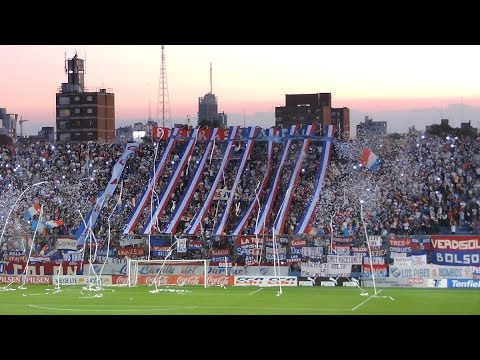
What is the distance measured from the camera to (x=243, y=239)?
27.0m

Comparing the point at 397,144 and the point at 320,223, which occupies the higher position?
the point at 397,144

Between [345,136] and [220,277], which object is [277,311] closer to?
[220,277]

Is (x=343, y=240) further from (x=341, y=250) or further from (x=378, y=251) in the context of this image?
(x=378, y=251)

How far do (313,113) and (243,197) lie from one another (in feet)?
11.9

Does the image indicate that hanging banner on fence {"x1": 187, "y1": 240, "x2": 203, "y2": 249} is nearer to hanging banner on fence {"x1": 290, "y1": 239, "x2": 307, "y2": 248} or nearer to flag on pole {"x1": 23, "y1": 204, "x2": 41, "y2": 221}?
hanging banner on fence {"x1": 290, "y1": 239, "x2": 307, "y2": 248}

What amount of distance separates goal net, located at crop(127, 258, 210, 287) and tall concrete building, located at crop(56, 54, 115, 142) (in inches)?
241

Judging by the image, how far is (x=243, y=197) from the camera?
3094 centimetres

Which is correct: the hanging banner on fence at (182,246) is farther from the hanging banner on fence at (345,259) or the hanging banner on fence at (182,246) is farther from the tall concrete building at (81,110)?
the tall concrete building at (81,110)

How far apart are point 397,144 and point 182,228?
705 centimetres

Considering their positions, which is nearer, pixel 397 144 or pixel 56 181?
pixel 397 144

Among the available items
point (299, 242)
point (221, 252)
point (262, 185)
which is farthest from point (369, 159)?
point (221, 252)

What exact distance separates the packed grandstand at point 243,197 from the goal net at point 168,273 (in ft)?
2.26

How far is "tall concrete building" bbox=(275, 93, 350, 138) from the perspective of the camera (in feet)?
93.4
